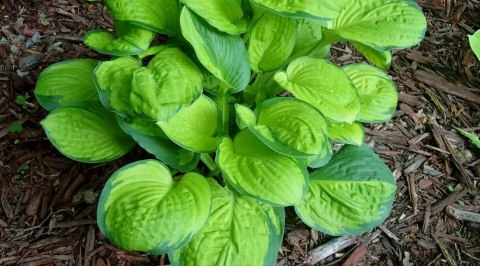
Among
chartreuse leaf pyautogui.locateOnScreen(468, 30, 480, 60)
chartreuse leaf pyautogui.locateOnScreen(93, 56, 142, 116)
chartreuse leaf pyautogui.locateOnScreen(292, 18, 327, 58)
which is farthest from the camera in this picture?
chartreuse leaf pyautogui.locateOnScreen(468, 30, 480, 60)

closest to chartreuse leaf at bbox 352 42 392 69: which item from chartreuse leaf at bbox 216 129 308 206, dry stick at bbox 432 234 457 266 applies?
chartreuse leaf at bbox 216 129 308 206

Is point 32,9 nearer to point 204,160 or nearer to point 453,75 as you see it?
point 204,160

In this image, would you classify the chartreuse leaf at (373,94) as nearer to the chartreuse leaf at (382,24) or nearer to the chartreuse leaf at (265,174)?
the chartreuse leaf at (382,24)

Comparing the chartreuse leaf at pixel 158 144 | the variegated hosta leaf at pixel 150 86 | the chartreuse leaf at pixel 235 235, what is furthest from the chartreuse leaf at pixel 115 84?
the chartreuse leaf at pixel 235 235

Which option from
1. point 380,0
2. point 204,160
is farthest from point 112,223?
point 380,0

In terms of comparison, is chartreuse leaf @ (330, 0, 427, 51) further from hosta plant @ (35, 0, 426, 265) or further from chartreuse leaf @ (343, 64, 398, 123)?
chartreuse leaf @ (343, 64, 398, 123)

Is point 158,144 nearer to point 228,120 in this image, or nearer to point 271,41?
point 228,120

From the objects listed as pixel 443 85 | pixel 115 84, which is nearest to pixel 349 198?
pixel 115 84
